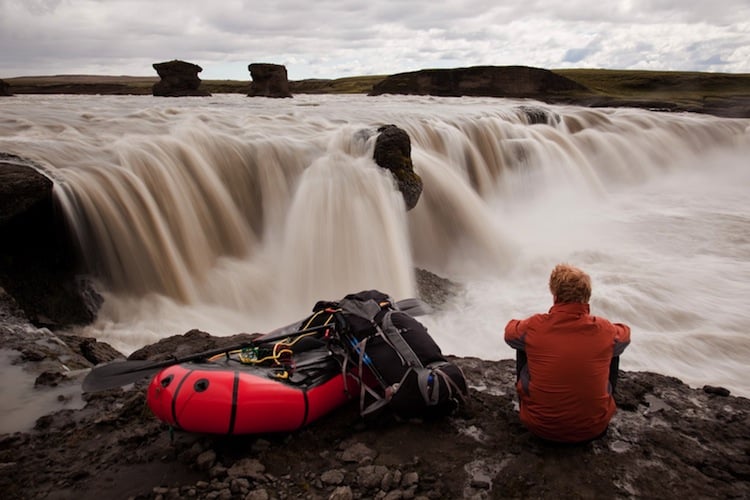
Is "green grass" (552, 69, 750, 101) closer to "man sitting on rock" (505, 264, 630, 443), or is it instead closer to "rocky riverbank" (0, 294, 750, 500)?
"rocky riverbank" (0, 294, 750, 500)

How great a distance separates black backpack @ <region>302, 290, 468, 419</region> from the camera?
3830 mm

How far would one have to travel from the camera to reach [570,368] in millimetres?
3387

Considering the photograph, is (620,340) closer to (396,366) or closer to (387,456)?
(396,366)

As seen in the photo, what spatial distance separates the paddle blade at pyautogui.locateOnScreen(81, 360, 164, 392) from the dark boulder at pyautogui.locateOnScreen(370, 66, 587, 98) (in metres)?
43.4

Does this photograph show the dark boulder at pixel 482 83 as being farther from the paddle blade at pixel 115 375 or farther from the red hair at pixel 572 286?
the paddle blade at pixel 115 375

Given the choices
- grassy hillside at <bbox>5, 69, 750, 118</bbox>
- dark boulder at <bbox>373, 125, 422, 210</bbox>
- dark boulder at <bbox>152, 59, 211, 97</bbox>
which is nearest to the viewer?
dark boulder at <bbox>373, 125, 422, 210</bbox>

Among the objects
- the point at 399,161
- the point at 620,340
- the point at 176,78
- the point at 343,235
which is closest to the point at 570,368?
the point at 620,340

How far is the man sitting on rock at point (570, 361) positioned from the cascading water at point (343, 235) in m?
3.72

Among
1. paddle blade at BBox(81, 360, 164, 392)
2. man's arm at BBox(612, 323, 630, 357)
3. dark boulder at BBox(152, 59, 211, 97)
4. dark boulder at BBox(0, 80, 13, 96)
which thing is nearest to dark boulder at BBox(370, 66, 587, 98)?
dark boulder at BBox(152, 59, 211, 97)

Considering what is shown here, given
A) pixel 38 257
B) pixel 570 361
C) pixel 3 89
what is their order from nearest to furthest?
1. pixel 570 361
2. pixel 38 257
3. pixel 3 89

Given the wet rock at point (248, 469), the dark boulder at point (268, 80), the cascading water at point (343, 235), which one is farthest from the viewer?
the dark boulder at point (268, 80)

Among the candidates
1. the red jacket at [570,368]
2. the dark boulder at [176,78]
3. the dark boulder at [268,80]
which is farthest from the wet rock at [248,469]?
the dark boulder at [176,78]

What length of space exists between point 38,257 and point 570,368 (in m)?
6.97

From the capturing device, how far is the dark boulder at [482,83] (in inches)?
1711
